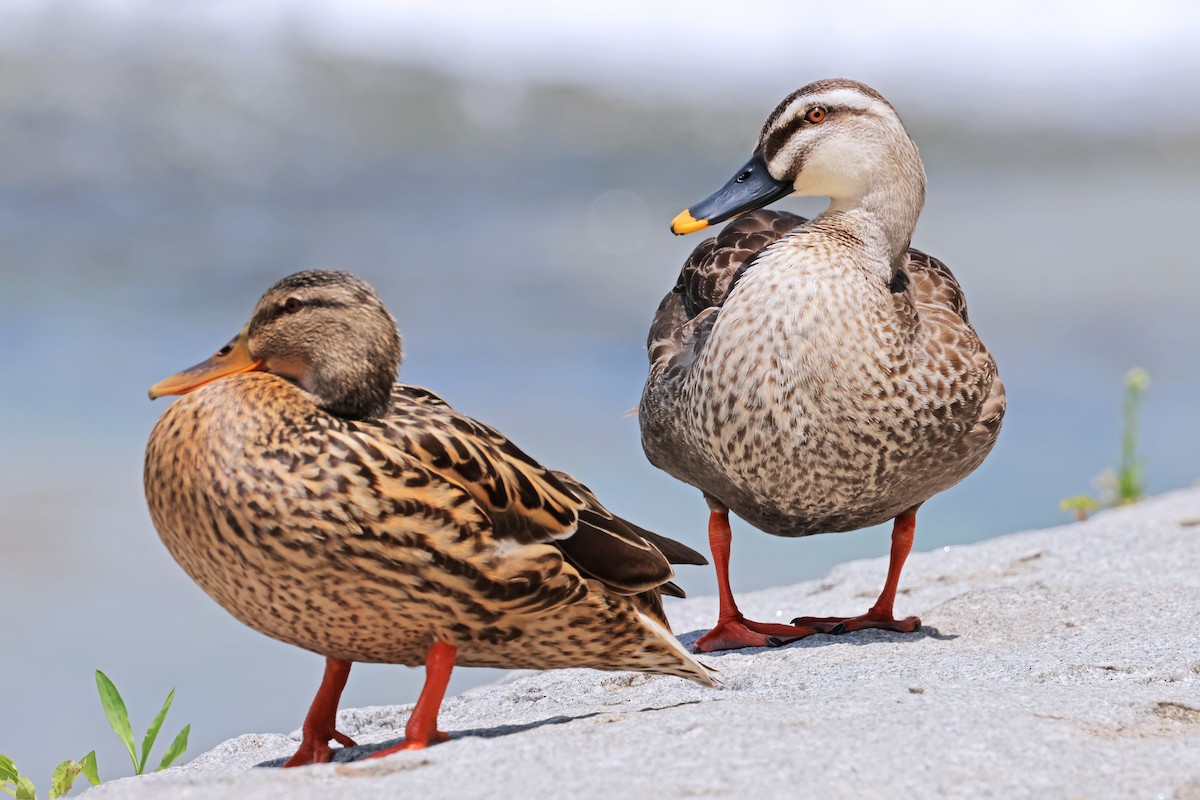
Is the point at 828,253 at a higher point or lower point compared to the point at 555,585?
higher

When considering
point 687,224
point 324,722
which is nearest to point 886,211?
point 687,224

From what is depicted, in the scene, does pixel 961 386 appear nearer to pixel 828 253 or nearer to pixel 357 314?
pixel 828 253

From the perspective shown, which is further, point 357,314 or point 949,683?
point 949,683

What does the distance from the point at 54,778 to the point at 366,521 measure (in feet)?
4.76

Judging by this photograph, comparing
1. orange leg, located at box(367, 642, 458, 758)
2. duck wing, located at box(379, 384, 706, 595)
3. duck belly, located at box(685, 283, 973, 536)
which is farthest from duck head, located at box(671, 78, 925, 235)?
orange leg, located at box(367, 642, 458, 758)

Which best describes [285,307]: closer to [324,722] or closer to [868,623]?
[324,722]

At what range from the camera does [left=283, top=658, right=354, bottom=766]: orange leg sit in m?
3.63

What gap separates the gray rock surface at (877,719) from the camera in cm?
272

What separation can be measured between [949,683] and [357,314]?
69.2 inches

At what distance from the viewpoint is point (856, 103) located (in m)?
5.29

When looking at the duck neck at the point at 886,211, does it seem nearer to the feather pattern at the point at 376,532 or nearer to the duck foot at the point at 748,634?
the duck foot at the point at 748,634

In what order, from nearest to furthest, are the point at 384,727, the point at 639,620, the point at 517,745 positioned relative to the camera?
the point at 517,745 → the point at 639,620 → the point at 384,727

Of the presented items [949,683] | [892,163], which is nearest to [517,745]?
[949,683]

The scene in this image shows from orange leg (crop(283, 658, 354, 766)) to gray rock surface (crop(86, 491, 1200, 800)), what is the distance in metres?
0.08
